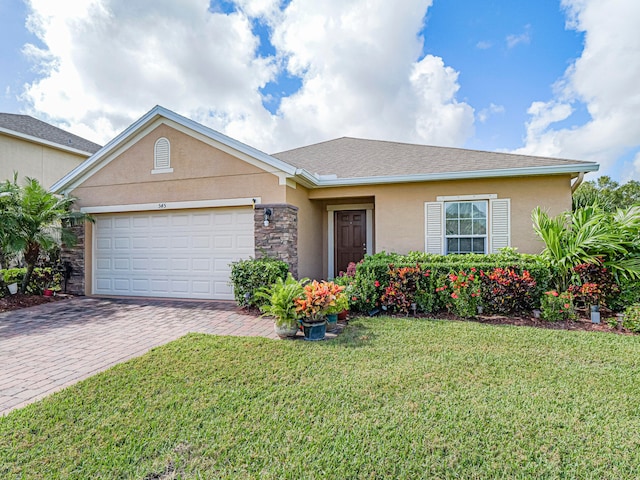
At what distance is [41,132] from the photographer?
47.3 feet

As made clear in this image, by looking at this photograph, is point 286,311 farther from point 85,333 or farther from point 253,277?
point 85,333

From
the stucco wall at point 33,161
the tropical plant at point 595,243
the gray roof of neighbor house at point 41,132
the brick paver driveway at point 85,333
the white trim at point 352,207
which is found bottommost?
the brick paver driveway at point 85,333

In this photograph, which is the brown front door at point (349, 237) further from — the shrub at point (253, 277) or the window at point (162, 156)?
the window at point (162, 156)

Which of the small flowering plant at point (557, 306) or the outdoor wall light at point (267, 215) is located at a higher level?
the outdoor wall light at point (267, 215)

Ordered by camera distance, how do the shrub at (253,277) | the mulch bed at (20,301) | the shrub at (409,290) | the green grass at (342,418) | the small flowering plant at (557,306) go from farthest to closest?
the mulch bed at (20,301) → the shrub at (253,277) → the shrub at (409,290) → the small flowering plant at (557,306) → the green grass at (342,418)

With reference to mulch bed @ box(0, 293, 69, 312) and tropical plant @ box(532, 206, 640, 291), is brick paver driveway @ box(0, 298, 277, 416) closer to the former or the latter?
mulch bed @ box(0, 293, 69, 312)

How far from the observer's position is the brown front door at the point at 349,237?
426 inches

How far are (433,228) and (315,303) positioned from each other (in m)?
5.00

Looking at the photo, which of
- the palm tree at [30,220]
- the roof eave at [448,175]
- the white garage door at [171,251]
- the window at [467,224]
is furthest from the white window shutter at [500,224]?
the palm tree at [30,220]

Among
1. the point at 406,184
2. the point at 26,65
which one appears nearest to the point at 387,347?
the point at 406,184

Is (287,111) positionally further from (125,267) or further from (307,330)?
(307,330)

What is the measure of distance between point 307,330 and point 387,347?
1.32m

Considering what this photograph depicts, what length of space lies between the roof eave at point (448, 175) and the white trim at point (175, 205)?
1597 mm

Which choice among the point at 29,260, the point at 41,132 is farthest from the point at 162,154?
the point at 41,132
